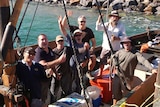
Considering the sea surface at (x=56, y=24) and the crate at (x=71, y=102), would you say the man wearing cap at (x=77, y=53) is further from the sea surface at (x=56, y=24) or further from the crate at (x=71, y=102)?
the sea surface at (x=56, y=24)

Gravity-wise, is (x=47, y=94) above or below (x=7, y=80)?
below

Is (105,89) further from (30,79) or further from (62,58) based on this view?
(30,79)

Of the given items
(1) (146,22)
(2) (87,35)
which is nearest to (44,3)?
(1) (146,22)

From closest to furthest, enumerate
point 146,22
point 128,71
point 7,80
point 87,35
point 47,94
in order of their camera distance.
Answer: point 7,80 → point 47,94 → point 128,71 → point 87,35 → point 146,22

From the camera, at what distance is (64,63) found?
15.7 feet

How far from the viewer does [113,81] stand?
196 inches

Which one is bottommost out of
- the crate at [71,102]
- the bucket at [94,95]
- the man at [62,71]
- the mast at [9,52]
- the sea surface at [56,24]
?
the sea surface at [56,24]

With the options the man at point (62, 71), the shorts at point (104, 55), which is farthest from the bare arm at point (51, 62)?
the shorts at point (104, 55)

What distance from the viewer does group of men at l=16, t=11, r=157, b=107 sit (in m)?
3.87

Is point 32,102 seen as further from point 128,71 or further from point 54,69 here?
point 128,71

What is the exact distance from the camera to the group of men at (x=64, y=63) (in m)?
3.87

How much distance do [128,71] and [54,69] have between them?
4.37 ft

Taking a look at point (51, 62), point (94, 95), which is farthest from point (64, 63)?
point (94, 95)

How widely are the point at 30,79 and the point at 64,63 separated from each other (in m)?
1.10
